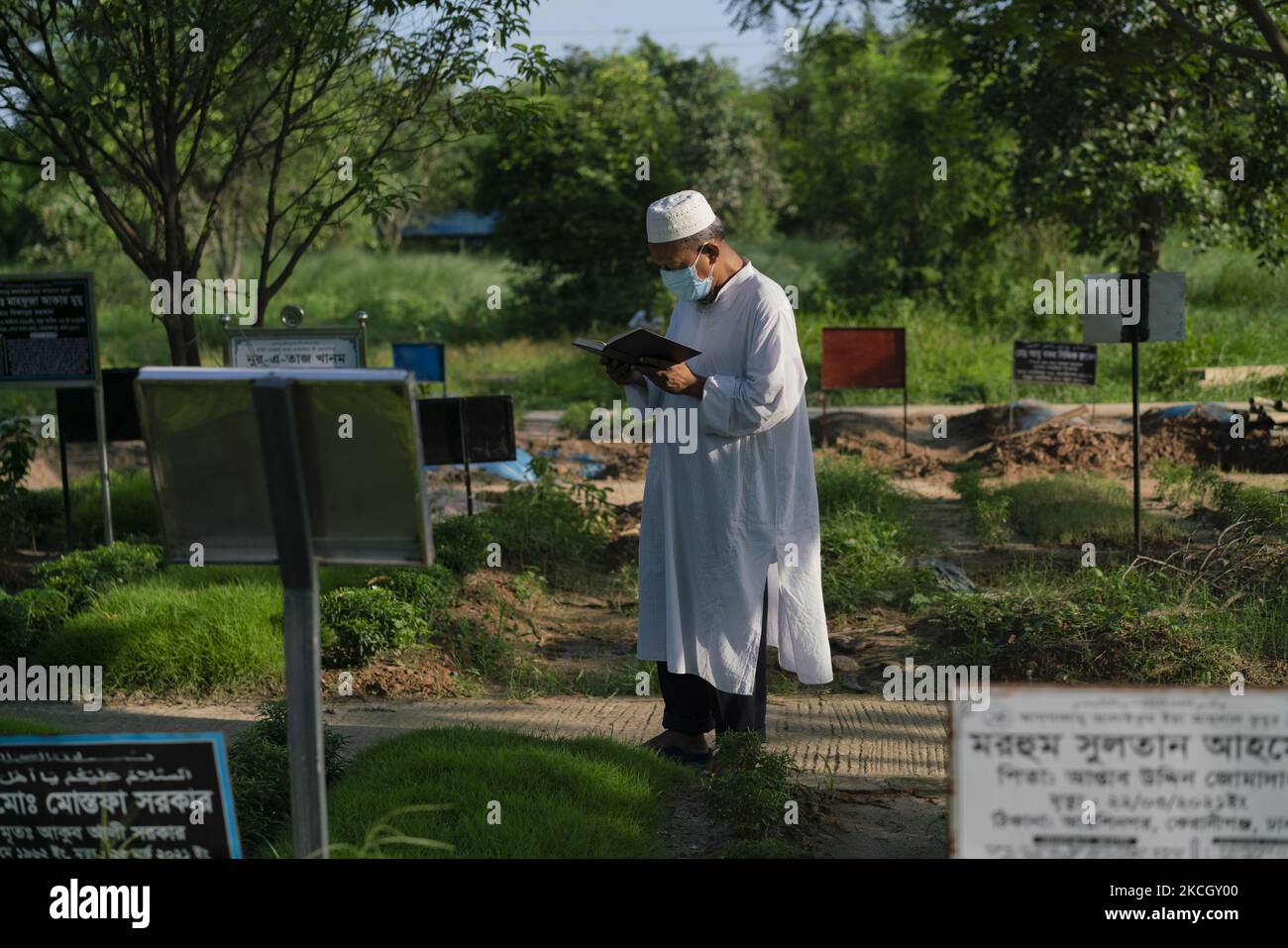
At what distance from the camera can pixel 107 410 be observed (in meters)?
9.95

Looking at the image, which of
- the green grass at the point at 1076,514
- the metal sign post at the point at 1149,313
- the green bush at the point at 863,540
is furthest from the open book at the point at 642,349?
the green grass at the point at 1076,514

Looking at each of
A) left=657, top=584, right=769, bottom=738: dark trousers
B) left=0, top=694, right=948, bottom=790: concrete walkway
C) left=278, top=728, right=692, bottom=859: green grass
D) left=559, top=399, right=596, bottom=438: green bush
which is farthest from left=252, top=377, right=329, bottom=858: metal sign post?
left=559, top=399, right=596, bottom=438: green bush

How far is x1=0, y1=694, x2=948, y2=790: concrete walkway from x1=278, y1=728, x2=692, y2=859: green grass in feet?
1.60

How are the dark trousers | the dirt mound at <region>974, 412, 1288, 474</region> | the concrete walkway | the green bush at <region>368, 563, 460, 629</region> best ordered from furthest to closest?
the dirt mound at <region>974, 412, 1288, 474</region> → the green bush at <region>368, 563, 460, 629</region> → the concrete walkway → the dark trousers

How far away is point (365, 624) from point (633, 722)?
1.56 m

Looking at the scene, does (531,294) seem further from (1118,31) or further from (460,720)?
(460,720)

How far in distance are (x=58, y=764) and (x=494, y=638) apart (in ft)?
13.7

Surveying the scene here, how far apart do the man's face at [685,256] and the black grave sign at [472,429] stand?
166 inches

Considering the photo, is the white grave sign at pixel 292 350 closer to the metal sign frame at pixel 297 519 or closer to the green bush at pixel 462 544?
the green bush at pixel 462 544

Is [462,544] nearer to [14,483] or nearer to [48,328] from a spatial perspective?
[48,328]

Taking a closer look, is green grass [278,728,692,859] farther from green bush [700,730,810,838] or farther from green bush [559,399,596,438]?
green bush [559,399,596,438]

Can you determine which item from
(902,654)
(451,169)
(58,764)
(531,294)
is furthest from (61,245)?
(58,764)

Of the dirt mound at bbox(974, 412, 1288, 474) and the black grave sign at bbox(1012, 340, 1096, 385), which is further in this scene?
the black grave sign at bbox(1012, 340, 1096, 385)

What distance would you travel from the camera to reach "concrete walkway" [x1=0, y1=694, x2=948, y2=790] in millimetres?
5316
